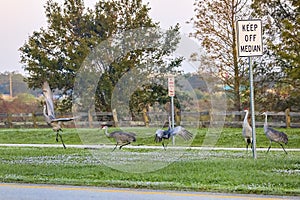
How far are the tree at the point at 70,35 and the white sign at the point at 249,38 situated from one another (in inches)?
618

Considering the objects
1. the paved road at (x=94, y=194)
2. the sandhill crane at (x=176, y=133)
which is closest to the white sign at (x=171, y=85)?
the sandhill crane at (x=176, y=133)

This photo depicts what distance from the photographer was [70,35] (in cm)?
3406

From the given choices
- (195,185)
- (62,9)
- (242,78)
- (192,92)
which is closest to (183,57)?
(192,92)

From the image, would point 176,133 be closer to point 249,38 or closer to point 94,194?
point 249,38

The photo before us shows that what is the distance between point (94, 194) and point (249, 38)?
221 inches

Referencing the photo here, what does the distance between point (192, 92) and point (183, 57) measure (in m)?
1.56

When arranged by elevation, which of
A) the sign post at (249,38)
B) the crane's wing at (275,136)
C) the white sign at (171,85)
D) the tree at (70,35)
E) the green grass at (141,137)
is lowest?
the green grass at (141,137)

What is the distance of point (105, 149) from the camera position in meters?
16.4

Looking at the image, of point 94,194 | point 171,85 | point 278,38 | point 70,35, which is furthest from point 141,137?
point 70,35

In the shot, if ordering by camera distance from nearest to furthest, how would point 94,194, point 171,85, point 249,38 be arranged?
point 94,194 < point 249,38 < point 171,85

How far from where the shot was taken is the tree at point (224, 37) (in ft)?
88.9

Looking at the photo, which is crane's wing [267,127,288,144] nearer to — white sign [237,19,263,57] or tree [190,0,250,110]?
white sign [237,19,263,57]

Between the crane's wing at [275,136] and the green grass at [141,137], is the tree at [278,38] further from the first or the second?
the crane's wing at [275,136]

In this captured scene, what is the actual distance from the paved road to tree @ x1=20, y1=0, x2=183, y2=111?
18.8m
